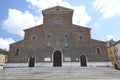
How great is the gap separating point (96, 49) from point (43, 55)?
917cm

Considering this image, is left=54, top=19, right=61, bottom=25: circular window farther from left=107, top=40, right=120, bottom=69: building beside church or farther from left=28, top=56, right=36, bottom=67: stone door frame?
left=107, top=40, right=120, bottom=69: building beside church

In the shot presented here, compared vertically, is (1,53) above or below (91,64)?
above

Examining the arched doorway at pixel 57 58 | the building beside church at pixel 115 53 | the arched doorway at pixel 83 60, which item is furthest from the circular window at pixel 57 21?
the building beside church at pixel 115 53

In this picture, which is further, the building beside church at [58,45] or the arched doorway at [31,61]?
the building beside church at [58,45]

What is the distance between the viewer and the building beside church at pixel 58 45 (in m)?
24.1

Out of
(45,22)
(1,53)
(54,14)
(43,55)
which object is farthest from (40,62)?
(1,53)

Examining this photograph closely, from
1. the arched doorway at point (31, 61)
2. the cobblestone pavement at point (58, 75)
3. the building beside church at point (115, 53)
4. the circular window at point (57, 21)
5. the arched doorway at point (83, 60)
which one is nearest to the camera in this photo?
the cobblestone pavement at point (58, 75)

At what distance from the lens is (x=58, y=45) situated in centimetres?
2473

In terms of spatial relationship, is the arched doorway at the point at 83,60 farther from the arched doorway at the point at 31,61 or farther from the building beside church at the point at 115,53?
the building beside church at the point at 115,53

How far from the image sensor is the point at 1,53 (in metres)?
45.2

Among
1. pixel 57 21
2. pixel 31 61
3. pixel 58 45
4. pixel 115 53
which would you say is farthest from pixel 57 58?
pixel 115 53

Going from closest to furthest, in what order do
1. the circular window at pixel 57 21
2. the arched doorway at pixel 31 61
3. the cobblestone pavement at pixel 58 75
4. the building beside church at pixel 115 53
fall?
1. the cobblestone pavement at pixel 58 75
2. the arched doorway at pixel 31 61
3. the circular window at pixel 57 21
4. the building beside church at pixel 115 53

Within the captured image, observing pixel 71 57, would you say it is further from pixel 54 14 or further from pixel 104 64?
pixel 54 14

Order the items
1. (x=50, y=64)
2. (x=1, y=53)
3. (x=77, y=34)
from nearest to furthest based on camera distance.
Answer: (x=50, y=64), (x=77, y=34), (x=1, y=53)
